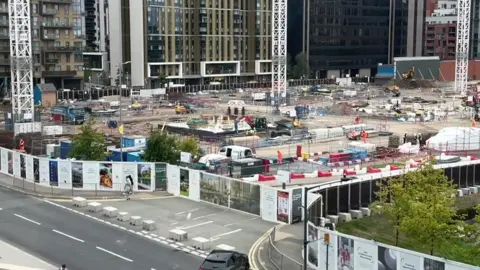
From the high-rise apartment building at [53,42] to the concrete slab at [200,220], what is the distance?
7750 cm

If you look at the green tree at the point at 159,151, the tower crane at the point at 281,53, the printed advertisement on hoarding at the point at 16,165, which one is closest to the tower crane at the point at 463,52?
the tower crane at the point at 281,53

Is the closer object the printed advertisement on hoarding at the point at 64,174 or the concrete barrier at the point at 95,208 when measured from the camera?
the concrete barrier at the point at 95,208

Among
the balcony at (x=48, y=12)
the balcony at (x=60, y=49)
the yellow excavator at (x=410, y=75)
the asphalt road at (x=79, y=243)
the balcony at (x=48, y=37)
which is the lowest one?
the asphalt road at (x=79, y=243)

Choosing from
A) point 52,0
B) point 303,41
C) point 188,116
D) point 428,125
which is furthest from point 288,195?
point 303,41

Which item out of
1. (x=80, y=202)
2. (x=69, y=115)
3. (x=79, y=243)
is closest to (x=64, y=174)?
(x=80, y=202)

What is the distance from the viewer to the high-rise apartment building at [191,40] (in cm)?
13225

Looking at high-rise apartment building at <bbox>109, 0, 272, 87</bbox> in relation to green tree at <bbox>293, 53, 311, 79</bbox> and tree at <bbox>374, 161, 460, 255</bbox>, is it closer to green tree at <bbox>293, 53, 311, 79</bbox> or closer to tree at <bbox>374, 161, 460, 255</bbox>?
green tree at <bbox>293, 53, 311, 79</bbox>

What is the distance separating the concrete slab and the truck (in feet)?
144

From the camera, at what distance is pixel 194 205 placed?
34656 mm

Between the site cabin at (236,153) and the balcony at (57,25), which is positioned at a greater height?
the balcony at (57,25)

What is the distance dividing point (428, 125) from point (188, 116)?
96.7ft

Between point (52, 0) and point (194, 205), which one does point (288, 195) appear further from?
point (52, 0)

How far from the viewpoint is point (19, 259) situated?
2575 cm

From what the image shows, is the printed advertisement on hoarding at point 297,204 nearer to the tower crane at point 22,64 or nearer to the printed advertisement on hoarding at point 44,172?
the printed advertisement on hoarding at point 44,172
